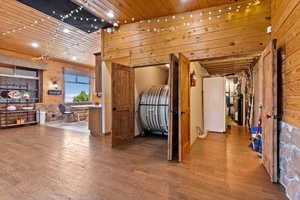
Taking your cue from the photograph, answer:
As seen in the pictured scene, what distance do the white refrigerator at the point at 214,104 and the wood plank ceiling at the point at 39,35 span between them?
4.51m

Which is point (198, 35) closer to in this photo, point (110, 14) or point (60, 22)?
point (110, 14)

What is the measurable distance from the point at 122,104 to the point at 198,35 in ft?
8.38

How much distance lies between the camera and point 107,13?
4016mm

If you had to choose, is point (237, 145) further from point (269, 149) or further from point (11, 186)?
point (11, 186)

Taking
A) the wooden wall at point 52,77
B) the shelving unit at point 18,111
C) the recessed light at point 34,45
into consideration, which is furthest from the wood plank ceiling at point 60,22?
the shelving unit at point 18,111

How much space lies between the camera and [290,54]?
2.11 m

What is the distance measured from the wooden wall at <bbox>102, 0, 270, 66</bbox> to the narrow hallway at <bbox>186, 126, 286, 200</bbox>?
2216 millimetres

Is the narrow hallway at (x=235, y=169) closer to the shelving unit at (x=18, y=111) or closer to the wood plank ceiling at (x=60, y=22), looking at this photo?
the wood plank ceiling at (x=60, y=22)

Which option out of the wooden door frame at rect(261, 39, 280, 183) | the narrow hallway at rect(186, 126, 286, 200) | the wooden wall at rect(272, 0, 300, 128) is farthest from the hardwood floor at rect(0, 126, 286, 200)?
the wooden wall at rect(272, 0, 300, 128)

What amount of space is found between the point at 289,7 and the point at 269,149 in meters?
2.08

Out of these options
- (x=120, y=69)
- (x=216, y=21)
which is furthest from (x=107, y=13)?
(x=216, y=21)

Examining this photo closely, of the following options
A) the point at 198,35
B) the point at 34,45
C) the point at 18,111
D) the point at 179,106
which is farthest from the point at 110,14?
the point at 18,111

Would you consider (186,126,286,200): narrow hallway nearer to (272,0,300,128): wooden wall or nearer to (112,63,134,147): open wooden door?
(272,0,300,128): wooden wall

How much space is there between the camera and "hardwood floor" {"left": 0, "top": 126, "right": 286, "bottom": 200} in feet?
6.63
